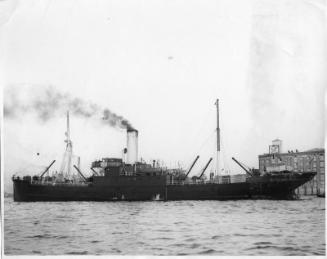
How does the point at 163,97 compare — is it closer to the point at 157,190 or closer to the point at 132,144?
the point at 132,144

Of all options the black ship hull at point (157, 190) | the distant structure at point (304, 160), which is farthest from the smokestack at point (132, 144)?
the black ship hull at point (157, 190)

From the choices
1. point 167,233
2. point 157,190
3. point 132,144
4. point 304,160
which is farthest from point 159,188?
point 167,233

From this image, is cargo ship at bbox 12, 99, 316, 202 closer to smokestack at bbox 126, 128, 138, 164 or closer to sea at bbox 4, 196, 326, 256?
smokestack at bbox 126, 128, 138, 164

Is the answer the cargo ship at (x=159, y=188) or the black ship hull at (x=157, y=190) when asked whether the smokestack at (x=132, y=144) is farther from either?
the black ship hull at (x=157, y=190)

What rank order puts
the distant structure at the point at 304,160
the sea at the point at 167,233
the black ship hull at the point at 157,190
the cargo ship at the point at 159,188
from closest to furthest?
the sea at the point at 167,233 < the distant structure at the point at 304,160 < the cargo ship at the point at 159,188 < the black ship hull at the point at 157,190

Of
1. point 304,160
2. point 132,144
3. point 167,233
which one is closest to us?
point 167,233

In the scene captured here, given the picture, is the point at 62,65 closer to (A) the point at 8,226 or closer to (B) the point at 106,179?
(A) the point at 8,226
